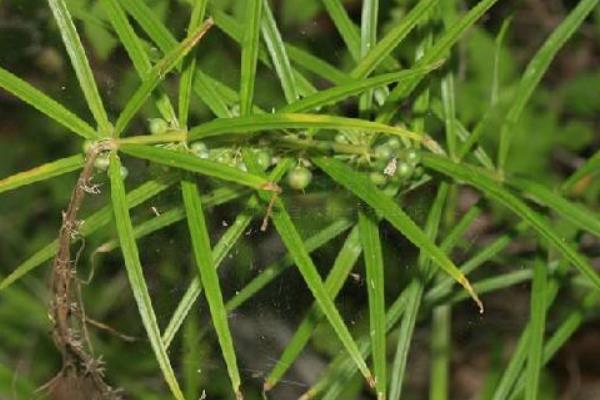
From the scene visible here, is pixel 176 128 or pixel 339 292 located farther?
pixel 339 292

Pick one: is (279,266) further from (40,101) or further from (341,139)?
(40,101)

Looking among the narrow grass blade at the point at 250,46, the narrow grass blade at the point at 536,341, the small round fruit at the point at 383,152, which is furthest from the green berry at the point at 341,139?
the narrow grass blade at the point at 536,341

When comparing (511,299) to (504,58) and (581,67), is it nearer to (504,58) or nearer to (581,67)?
(504,58)

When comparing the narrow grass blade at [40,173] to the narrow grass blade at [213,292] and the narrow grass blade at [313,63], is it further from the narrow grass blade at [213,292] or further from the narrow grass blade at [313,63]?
the narrow grass blade at [313,63]

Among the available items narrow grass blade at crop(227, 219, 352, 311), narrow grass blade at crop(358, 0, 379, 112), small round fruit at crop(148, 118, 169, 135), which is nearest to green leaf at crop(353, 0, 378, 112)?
narrow grass blade at crop(358, 0, 379, 112)

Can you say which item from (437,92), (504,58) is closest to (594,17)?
(504,58)

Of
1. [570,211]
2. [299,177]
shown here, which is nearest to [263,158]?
[299,177]
